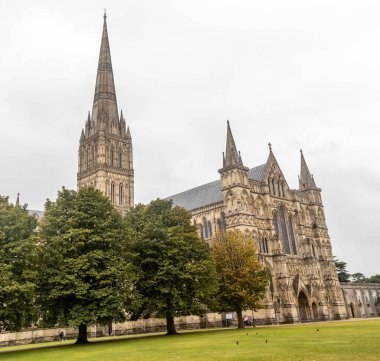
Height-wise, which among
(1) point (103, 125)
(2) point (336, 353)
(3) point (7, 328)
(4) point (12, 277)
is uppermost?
(1) point (103, 125)

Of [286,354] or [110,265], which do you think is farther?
[110,265]

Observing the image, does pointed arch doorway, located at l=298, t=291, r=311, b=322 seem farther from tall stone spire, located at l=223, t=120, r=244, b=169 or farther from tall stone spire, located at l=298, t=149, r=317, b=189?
tall stone spire, located at l=223, t=120, r=244, b=169

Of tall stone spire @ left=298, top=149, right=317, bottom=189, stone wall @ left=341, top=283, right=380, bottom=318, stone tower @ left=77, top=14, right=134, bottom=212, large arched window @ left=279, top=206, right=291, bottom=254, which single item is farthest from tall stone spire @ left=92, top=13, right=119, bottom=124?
stone wall @ left=341, top=283, right=380, bottom=318

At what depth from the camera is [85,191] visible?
40.7 m

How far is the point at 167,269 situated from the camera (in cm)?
3962

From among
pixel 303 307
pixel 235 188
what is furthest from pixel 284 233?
pixel 235 188

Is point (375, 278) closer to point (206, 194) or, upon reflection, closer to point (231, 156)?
point (206, 194)

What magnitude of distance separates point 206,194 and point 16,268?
46878mm

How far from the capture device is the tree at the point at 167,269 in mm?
39750

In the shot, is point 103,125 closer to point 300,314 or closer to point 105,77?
point 105,77

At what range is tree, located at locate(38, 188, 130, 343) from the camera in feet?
114

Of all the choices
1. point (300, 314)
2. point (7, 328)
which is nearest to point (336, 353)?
point (7, 328)

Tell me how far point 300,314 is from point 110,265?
134 feet

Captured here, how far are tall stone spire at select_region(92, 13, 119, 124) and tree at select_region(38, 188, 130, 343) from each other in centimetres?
5595
